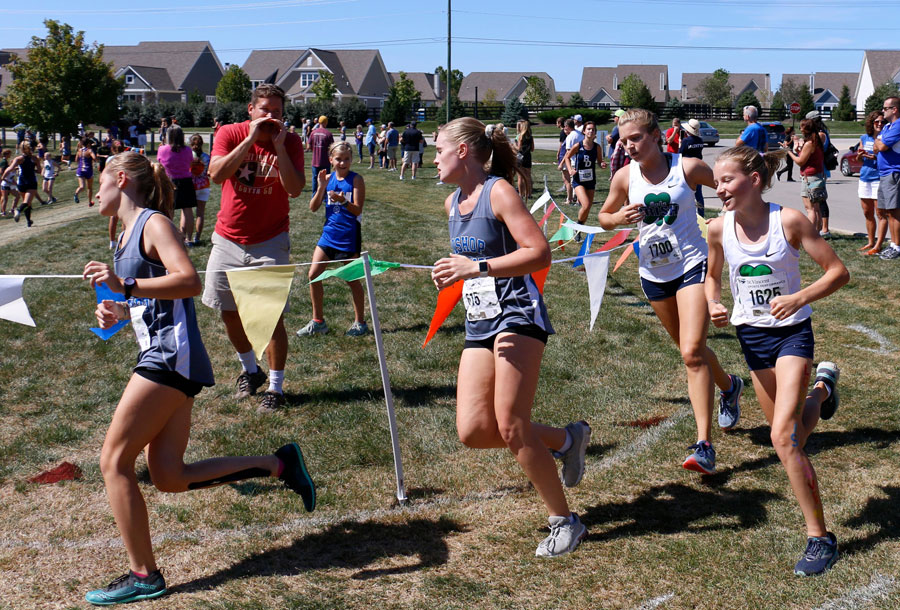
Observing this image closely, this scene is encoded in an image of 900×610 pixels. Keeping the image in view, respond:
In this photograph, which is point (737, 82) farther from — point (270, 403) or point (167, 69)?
point (270, 403)

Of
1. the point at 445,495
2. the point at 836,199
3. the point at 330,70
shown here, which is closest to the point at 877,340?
the point at 445,495

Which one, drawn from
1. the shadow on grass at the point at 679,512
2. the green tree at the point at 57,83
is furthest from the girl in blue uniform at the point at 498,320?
the green tree at the point at 57,83

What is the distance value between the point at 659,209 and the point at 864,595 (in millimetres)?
2538

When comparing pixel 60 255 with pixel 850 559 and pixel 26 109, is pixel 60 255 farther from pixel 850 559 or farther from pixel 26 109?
pixel 26 109

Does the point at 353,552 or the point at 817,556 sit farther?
the point at 353,552

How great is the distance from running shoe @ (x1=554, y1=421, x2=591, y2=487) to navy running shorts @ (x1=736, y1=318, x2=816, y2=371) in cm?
97

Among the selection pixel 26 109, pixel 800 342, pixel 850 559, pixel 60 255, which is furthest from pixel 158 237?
pixel 26 109

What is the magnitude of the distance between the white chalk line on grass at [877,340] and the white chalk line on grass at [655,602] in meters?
4.95

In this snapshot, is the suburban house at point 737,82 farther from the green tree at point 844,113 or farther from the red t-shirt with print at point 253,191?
the red t-shirt with print at point 253,191

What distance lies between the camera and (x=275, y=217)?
6320 millimetres

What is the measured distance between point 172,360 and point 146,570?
38.2 inches

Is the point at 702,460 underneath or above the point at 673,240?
underneath

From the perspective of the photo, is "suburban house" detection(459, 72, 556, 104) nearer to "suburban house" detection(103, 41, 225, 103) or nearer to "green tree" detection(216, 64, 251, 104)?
"suburban house" detection(103, 41, 225, 103)

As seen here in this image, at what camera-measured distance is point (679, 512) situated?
15.2 feet
